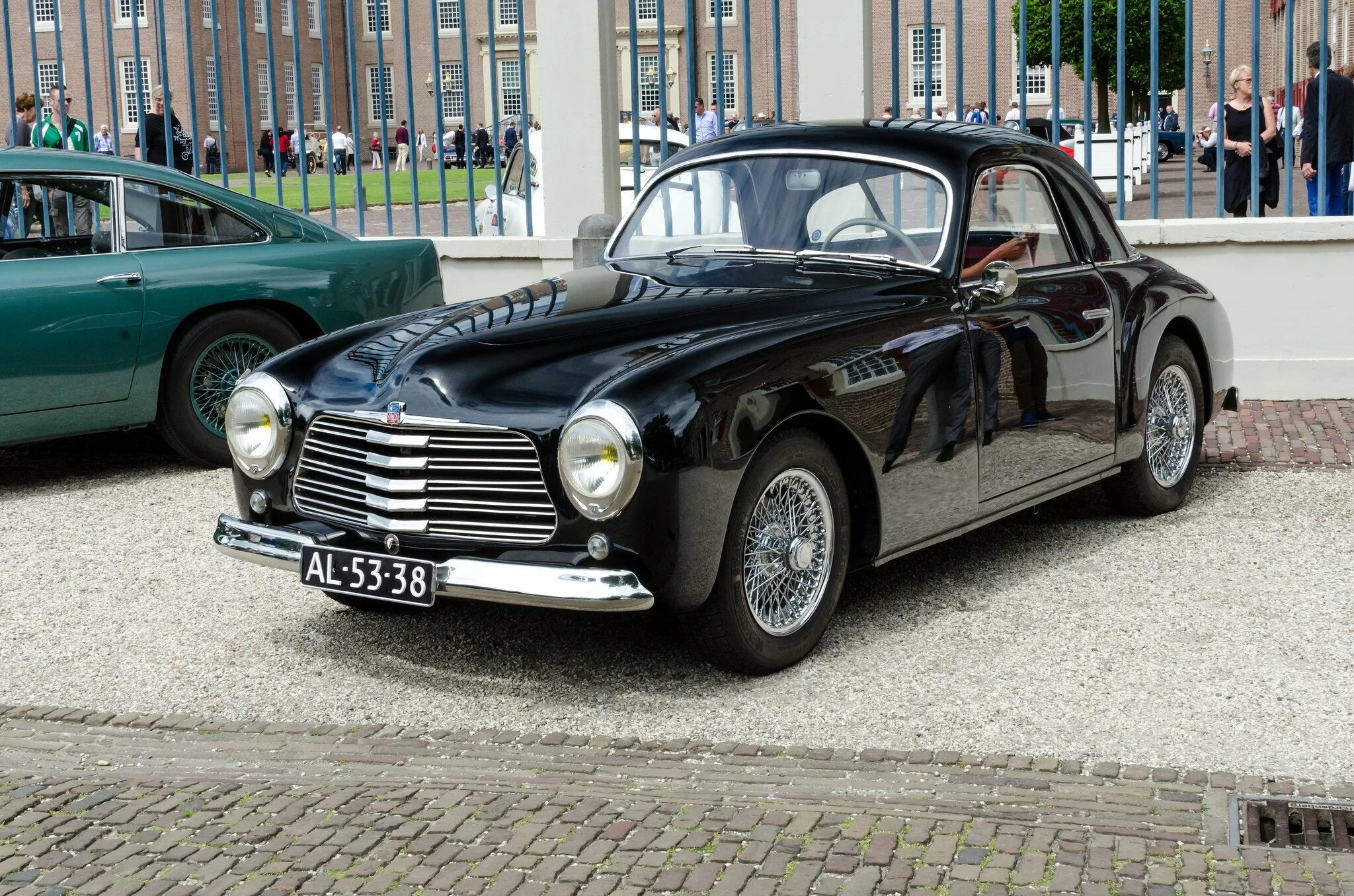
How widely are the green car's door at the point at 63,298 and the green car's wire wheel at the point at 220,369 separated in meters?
0.39

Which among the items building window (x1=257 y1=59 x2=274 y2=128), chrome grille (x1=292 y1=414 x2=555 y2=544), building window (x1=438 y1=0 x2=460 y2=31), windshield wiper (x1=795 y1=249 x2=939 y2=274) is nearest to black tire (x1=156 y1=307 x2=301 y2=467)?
chrome grille (x1=292 y1=414 x2=555 y2=544)

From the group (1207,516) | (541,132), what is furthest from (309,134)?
(1207,516)

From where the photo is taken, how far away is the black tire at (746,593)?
15.1ft

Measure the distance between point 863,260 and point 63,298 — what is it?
13.1 feet

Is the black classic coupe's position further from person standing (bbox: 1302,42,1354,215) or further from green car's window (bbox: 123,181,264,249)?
person standing (bbox: 1302,42,1354,215)

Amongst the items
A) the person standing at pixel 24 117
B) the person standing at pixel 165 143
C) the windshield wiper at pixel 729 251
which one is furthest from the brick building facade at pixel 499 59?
the windshield wiper at pixel 729 251

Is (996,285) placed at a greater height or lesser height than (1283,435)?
greater

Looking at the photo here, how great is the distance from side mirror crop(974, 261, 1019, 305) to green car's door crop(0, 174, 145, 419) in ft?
13.8

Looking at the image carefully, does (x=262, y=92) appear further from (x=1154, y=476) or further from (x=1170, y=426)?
(x=1154, y=476)

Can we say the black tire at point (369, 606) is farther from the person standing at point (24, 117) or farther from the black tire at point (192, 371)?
the person standing at point (24, 117)

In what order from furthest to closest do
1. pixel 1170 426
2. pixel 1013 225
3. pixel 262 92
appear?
pixel 262 92 < pixel 1170 426 < pixel 1013 225

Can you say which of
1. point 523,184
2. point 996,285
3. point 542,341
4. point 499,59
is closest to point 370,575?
point 542,341

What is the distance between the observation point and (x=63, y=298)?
7621 mm

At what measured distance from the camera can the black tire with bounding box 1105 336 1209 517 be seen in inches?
264
